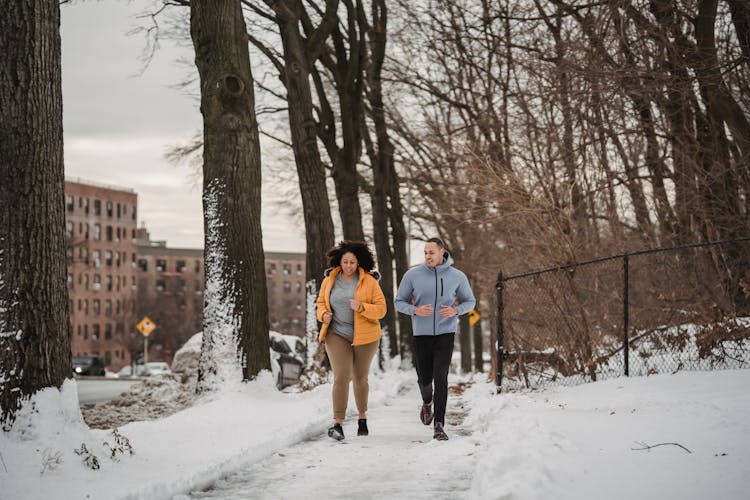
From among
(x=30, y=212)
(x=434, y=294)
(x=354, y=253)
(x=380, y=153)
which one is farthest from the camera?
(x=380, y=153)

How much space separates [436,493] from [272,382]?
6229mm

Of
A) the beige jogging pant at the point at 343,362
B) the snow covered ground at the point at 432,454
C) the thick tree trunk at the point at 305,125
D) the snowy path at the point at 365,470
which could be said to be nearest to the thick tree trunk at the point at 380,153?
the thick tree trunk at the point at 305,125

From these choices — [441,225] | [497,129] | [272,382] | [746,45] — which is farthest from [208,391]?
[441,225]

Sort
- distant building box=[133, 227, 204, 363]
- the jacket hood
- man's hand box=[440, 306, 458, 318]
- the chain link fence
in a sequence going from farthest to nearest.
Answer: distant building box=[133, 227, 204, 363] → the chain link fence → the jacket hood → man's hand box=[440, 306, 458, 318]

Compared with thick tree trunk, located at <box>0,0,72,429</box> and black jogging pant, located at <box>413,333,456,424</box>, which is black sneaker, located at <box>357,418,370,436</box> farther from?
thick tree trunk, located at <box>0,0,72,429</box>

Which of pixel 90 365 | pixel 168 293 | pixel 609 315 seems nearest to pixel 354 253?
pixel 609 315

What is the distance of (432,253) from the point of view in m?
8.74

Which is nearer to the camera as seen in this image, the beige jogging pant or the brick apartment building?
the beige jogging pant

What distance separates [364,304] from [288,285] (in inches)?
5256

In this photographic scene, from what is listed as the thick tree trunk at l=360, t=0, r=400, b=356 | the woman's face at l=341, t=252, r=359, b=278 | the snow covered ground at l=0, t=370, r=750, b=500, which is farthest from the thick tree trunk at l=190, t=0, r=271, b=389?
the thick tree trunk at l=360, t=0, r=400, b=356

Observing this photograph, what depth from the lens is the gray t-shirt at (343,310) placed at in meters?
8.84

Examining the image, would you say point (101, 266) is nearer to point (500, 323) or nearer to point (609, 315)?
point (500, 323)

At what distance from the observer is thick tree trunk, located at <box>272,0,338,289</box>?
17188 mm

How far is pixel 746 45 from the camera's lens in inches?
474
